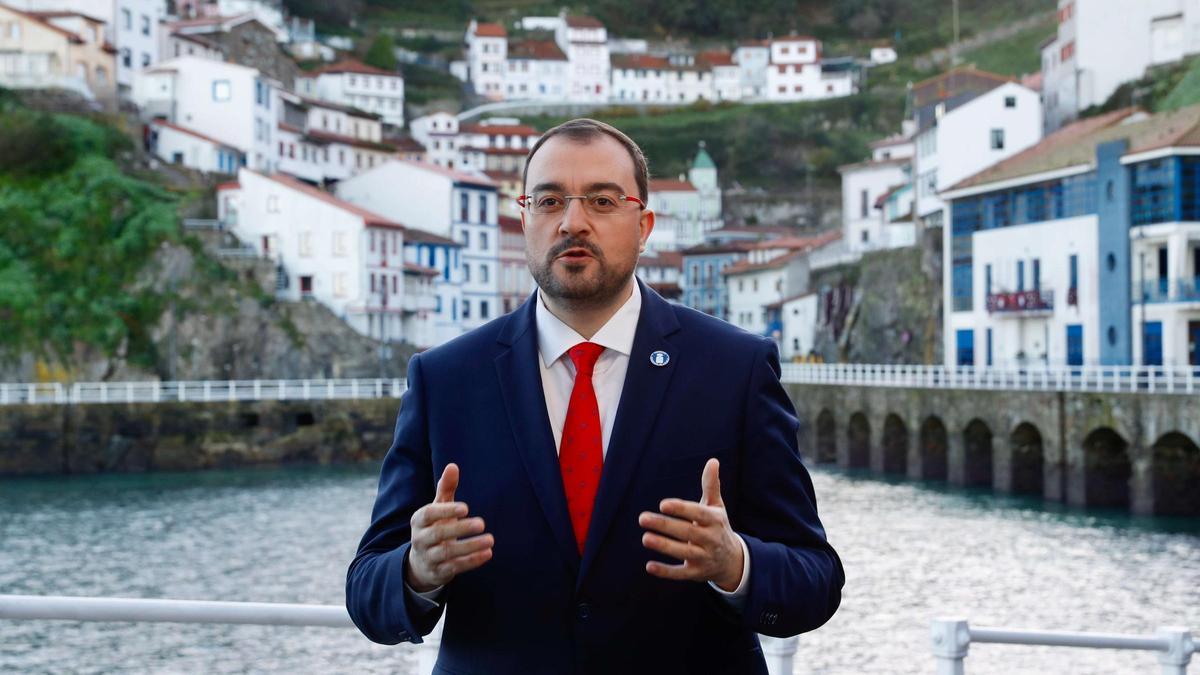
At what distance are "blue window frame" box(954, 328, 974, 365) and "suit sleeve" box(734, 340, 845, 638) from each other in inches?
2030

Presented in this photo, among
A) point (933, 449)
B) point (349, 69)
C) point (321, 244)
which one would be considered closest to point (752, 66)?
point (349, 69)

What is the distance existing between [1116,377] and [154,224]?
38766 mm

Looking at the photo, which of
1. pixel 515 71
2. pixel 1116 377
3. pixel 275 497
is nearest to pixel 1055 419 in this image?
pixel 1116 377

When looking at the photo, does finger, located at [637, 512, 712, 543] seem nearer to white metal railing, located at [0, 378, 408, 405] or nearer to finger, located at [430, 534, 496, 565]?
finger, located at [430, 534, 496, 565]

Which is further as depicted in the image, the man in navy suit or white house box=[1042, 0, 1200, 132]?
white house box=[1042, 0, 1200, 132]

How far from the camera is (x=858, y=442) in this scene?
51.6m

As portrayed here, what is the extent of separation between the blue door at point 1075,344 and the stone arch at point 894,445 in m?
5.24

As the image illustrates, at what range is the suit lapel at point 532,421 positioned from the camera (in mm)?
3654

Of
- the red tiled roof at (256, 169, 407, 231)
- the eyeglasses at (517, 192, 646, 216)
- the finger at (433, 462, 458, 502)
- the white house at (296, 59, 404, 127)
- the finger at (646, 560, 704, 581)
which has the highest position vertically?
the white house at (296, 59, 404, 127)

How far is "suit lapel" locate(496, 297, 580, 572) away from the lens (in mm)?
3654

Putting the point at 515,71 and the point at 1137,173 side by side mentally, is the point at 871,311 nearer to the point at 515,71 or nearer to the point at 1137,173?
the point at 1137,173

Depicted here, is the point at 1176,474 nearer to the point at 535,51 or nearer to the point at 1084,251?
the point at 1084,251

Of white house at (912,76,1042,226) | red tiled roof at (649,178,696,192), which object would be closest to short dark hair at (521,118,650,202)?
white house at (912,76,1042,226)

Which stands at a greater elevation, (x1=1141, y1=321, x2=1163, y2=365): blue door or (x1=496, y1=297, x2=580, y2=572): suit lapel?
(x1=1141, y1=321, x2=1163, y2=365): blue door
